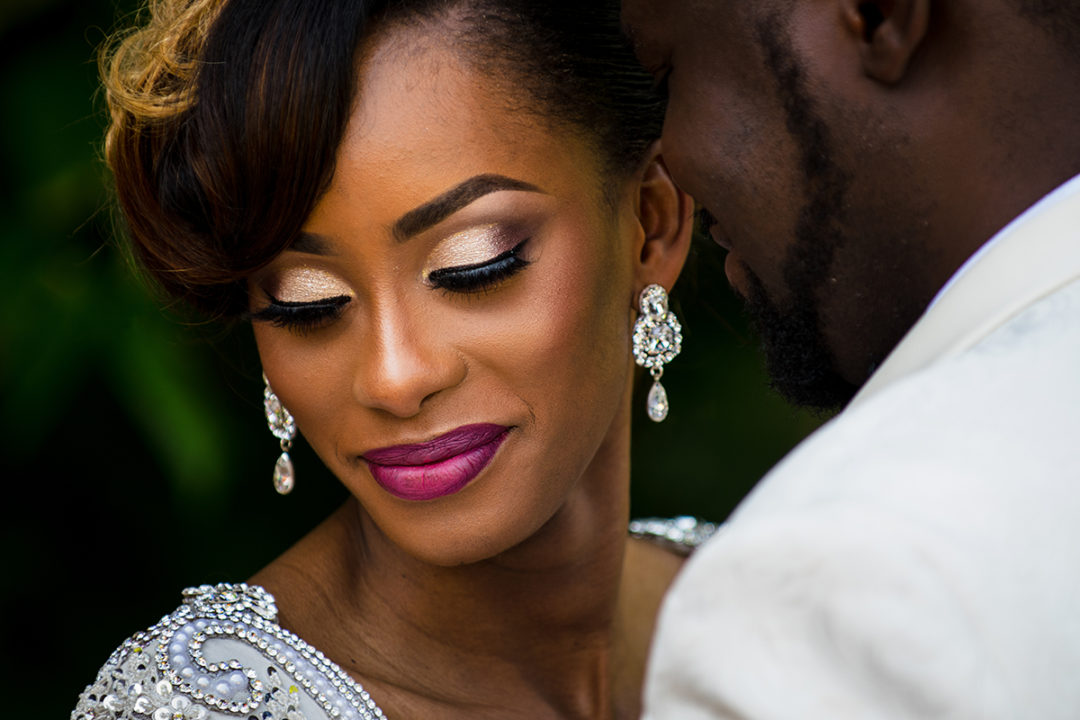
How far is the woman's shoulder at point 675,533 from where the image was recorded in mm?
3105

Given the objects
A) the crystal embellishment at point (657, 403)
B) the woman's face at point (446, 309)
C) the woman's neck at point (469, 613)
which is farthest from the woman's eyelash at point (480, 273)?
the woman's neck at point (469, 613)

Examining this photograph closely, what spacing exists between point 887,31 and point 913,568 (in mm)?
722

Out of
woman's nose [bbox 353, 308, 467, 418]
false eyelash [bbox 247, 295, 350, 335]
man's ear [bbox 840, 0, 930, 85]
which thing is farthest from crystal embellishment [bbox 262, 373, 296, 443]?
man's ear [bbox 840, 0, 930, 85]

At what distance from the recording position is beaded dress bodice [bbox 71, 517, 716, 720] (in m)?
1.93

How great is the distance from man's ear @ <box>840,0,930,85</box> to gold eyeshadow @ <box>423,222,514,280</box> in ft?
2.28

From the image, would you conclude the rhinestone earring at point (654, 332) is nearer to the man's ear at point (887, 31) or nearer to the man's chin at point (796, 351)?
the man's chin at point (796, 351)

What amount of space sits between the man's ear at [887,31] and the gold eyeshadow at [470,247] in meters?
0.69

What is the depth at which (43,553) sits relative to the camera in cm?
304

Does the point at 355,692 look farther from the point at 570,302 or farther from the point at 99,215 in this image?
the point at 99,215

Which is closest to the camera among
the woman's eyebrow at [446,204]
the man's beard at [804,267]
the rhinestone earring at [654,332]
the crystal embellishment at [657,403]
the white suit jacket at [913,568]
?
the white suit jacket at [913,568]

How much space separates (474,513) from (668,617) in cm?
98

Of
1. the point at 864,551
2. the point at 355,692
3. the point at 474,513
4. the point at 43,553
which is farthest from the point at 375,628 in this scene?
the point at 864,551

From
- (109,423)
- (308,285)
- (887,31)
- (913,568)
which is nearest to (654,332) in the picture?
(308,285)

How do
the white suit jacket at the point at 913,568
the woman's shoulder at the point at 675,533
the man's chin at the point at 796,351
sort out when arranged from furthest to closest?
1. the woman's shoulder at the point at 675,533
2. the man's chin at the point at 796,351
3. the white suit jacket at the point at 913,568
